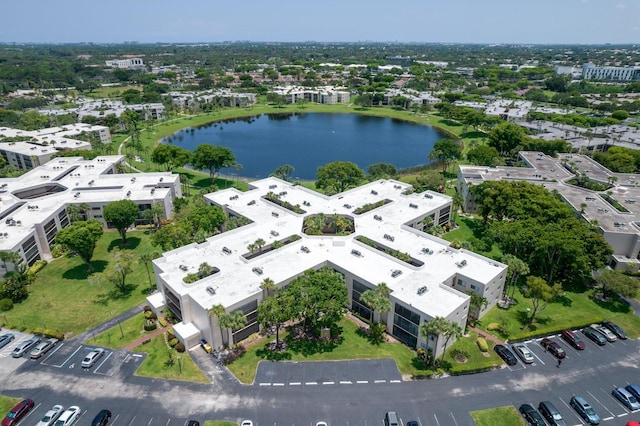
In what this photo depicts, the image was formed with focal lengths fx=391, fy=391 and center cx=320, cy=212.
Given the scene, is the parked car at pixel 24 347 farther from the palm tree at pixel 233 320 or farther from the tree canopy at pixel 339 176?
the tree canopy at pixel 339 176

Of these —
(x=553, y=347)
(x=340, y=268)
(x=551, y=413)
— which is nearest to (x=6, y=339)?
(x=340, y=268)

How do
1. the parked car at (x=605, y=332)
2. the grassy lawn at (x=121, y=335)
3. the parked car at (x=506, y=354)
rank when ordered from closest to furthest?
the parked car at (x=506, y=354) → the grassy lawn at (x=121, y=335) → the parked car at (x=605, y=332)

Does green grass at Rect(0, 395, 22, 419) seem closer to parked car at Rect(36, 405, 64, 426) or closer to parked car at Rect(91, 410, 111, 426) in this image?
parked car at Rect(36, 405, 64, 426)

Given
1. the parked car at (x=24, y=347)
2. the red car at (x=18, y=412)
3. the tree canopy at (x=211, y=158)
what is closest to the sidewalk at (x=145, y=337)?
the red car at (x=18, y=412)

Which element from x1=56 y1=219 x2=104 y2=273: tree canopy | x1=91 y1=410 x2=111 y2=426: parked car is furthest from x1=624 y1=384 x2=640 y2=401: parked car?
x1=56 y1=219 x2=104 y2=273: tree canopy

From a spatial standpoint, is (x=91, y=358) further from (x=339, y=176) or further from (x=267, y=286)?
(x=339, y=176)

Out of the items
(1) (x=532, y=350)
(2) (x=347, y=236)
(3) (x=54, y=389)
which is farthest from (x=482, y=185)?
(3) (x=54, y=389)
